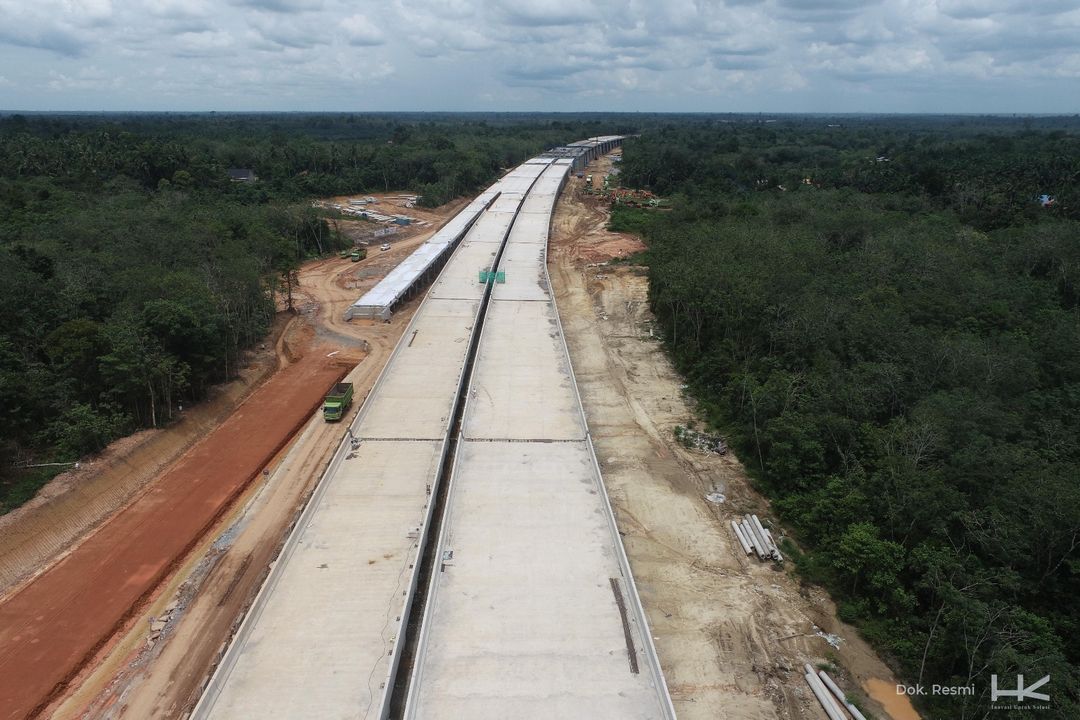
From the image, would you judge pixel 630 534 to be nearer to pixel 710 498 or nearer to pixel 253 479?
pixel 710 498

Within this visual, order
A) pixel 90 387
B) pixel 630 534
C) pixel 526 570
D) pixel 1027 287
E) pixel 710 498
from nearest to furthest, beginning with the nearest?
pixel 526 570, pixel 630 534, pixel 710 498, pixel 90 387, pixel 1027 287

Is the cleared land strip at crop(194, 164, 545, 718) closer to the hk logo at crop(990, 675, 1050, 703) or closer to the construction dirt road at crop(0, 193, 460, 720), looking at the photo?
the construction dirt road at crop(0, 193, 460, 720)

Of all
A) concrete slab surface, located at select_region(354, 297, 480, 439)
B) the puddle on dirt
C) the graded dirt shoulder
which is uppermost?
concrete slab surface, located at select_region(354, 297, 480, 439)

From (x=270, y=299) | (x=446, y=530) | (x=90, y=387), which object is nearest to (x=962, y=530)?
(x=446, y=530)

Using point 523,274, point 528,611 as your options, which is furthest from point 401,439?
point 523,274

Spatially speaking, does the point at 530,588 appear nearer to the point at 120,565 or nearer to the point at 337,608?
the point at 337,608

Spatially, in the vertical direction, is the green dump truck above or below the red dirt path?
above

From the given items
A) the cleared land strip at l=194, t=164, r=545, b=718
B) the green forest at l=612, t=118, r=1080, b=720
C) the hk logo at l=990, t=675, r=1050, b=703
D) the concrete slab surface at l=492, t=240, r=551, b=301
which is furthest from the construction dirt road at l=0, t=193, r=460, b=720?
the hk logo at l=990, t=675, r=1050, b=703
